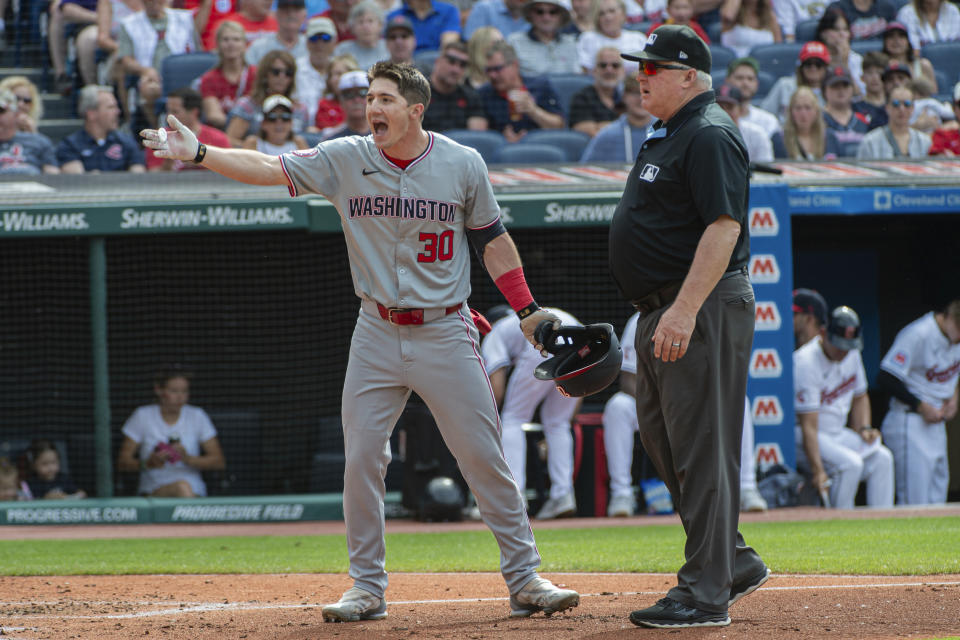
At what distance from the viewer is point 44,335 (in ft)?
32.2

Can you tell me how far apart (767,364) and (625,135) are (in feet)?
7.01

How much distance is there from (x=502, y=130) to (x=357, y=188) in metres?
6.24

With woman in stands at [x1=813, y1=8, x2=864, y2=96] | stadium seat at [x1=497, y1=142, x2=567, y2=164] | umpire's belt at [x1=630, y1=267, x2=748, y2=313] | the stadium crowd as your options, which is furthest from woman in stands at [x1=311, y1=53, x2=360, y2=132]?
umpire's belt at [x1=630, y1=267, x2=748, y2=313]

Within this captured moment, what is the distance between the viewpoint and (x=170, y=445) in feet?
29.4

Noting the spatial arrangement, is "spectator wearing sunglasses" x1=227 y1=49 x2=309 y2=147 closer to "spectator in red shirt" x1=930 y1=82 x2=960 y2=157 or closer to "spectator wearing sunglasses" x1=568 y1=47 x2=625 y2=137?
"spectator wearing sunglasses" x1=568 y1=47 x2=625 y2=137

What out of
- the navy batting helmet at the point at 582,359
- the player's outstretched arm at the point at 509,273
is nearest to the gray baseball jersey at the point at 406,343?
the player's outstretched arm at the point at 509,273

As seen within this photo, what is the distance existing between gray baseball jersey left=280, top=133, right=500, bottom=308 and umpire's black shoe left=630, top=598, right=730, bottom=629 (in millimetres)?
1180

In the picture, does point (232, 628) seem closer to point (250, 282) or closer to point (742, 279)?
point (742, 279)

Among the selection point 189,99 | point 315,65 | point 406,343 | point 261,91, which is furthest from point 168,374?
point 406,343

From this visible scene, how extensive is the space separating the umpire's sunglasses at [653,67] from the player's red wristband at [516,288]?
80 centimetres

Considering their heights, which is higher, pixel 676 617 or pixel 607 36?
pixel 607 36

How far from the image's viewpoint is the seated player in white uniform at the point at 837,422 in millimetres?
8555

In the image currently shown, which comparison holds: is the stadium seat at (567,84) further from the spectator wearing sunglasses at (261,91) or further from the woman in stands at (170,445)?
the woman in stands at (170,445)

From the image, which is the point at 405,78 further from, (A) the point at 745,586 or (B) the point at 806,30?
(B) the point at 806,30
